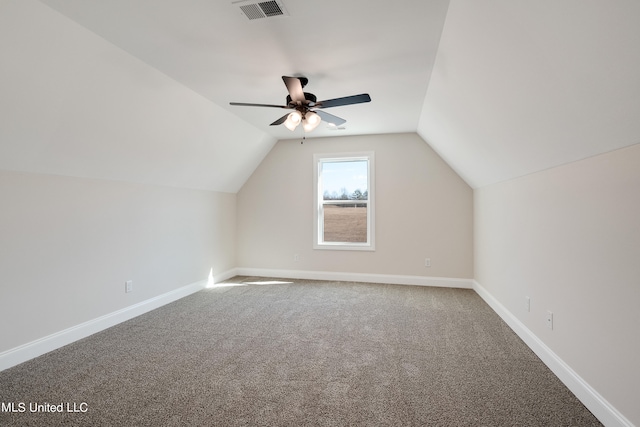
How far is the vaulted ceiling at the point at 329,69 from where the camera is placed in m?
1.47

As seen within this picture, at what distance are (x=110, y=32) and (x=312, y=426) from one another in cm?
287

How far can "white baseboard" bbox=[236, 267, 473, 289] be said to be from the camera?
4789 mm

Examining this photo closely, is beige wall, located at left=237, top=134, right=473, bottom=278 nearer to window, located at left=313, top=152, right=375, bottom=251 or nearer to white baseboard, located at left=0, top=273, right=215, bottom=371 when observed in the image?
window, located at left=313, top=152, right=375, bottom=251

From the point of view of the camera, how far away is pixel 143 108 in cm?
288

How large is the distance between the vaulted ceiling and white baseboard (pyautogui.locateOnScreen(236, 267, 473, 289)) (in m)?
1.98

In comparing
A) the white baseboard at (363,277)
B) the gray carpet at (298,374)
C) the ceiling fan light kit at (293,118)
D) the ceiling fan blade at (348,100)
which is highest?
the ceiling fan blade at (348,100)

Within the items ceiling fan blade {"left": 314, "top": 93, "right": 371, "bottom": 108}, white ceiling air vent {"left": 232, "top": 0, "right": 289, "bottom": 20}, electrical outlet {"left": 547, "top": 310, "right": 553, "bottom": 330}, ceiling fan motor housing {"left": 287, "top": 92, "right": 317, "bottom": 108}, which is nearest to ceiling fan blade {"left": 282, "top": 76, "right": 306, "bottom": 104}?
ceiling fan motor housing {"left": 287, "top": 92, "right": 317, "bottom": 108}

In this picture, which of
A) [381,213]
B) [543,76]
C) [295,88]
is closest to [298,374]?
[295,88]

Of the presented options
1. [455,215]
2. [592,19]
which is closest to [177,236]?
[455,215]

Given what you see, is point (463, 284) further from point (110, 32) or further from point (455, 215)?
point (110, 32)

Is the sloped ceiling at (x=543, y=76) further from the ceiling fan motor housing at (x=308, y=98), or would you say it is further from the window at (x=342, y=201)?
the window at (x=342, y=201)

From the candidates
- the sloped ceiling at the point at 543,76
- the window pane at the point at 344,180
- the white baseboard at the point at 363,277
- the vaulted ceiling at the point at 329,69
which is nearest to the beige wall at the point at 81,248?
the vaulted ceiling at the point at 329,69

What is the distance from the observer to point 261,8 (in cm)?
192

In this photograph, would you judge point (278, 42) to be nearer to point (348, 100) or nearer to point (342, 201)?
A: point (348, 100)
